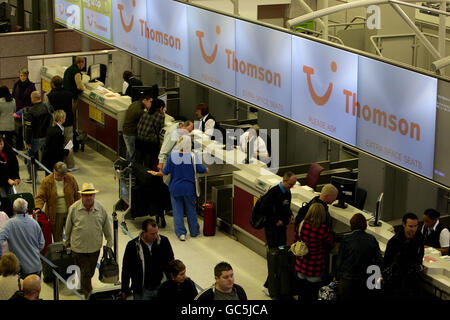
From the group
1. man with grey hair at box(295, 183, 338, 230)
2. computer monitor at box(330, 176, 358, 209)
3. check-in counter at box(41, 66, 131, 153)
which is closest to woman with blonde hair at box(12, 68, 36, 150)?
check-in counter at box(41, 66, 131, 153)

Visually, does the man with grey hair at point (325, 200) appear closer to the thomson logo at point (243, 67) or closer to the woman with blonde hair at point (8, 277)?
the thomson logo at point (243, 67)

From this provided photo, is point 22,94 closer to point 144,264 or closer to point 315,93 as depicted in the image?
point 315,93

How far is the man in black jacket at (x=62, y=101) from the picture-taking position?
1375 cm

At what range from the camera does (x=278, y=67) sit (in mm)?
9641

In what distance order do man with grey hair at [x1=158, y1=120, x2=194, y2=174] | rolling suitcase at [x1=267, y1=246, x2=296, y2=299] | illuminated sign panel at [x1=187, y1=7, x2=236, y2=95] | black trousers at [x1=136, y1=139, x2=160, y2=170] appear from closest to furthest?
rolling suitcase at [x1=267, y1=246, x2=296, y2=299], illuminated sign panel at [x1=187, y1=7, x2=236, y2=95], man with grey hair at [x1=158, y1=120, x2=194, y2=174], black trousers at [x1=136, y1=139, x2=160, y2=170]

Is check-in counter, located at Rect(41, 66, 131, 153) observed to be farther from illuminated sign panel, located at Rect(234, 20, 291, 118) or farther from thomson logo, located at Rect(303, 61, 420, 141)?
thomson logo, located at Rect(303, 61, 420, 141)

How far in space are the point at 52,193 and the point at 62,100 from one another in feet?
14.9

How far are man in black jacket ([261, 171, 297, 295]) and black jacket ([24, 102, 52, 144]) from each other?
486 centimetres

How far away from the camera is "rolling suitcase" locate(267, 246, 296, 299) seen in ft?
30.1

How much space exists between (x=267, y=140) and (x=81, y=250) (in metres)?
4.17

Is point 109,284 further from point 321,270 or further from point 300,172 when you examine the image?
point 300,172

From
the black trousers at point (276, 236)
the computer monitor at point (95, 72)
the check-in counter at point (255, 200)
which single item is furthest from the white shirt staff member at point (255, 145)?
the computer monitor at point (95, 72)

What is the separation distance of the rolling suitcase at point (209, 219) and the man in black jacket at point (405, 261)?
143 inches
